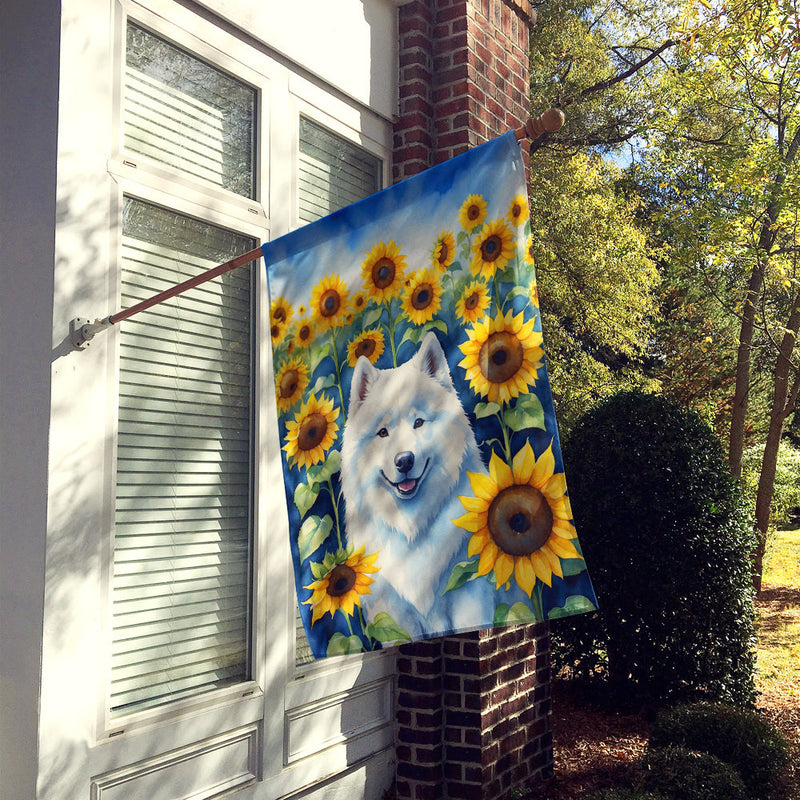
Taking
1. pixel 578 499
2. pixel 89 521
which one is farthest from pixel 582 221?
pixel 89 521

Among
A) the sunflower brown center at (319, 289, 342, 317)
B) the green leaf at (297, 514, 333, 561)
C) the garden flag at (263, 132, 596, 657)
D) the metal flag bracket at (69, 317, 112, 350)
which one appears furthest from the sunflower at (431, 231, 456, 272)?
the metal flag bracket at (69, 317, 112, 350)

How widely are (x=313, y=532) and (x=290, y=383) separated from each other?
0.49m

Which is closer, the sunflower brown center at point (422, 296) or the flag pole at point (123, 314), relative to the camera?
the sunflower brown center at point (422, 296)

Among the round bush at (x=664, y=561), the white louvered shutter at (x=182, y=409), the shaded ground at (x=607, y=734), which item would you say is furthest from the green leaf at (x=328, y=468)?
the round bush at (x=664, y=561)

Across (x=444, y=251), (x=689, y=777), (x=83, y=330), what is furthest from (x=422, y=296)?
(x=689, y=777)

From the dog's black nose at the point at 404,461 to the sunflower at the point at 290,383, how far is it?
0.42 meters

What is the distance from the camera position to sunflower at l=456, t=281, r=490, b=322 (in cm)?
244

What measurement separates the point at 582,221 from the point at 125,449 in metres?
8.87

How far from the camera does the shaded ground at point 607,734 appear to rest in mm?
4762

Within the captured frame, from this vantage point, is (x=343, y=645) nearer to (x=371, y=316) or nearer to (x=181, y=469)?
(x=371, y=316)

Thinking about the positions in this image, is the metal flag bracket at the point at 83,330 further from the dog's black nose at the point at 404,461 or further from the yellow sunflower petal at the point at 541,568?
the yellow sunflower petal at the point at 541,568

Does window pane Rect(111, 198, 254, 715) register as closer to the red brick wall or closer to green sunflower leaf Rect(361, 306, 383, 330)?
green sunflower leaf Rect(361, 306, 383, 330)

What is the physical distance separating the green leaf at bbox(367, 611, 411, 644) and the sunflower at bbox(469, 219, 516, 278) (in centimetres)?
105

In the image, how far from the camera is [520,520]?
2248mm
